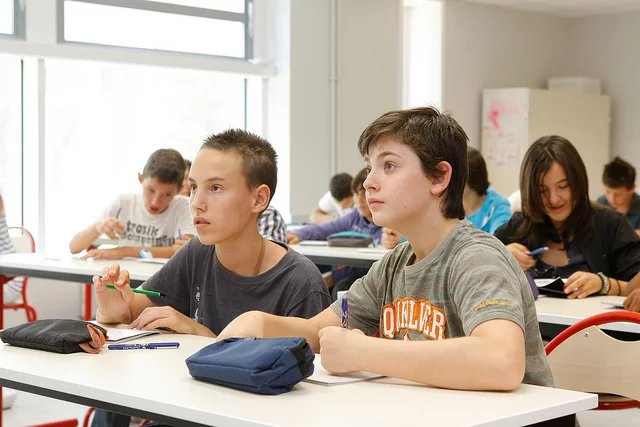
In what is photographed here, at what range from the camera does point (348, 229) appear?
214 inches

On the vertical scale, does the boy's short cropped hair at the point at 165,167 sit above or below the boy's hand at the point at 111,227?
above

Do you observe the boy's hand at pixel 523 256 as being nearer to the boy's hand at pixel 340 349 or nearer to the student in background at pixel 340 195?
the boy's hand at pixel 340 349

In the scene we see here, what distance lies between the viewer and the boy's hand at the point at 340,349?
154 cm

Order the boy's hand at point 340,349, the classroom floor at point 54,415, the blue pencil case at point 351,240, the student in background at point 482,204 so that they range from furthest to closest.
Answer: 1. the blue pencil case at point 351,240
2. the student in background at point 482,204
3. the classroom floor at point 54,415
4. the boy's hand at point 340,349

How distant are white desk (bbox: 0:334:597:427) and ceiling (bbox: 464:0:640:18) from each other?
851 cm

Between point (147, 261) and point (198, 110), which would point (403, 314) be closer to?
point (147, 261)

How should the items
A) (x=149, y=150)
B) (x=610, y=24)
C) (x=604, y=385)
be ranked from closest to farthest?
(x=604, y=385) < (x=149, y=150) < (x=610, y=24)

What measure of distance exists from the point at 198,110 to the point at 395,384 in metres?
6.54

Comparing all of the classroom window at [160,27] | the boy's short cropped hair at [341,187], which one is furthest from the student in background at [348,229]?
the classroom window at [160,27]

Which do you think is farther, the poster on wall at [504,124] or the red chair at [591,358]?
the poster on wall at [504,124]

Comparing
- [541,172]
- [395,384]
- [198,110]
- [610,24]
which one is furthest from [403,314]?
[610,24]

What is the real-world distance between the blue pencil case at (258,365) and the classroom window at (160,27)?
5.86m

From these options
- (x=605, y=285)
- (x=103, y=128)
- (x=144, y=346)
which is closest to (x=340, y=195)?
(x=103, y=128)

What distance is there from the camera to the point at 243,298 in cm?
226
